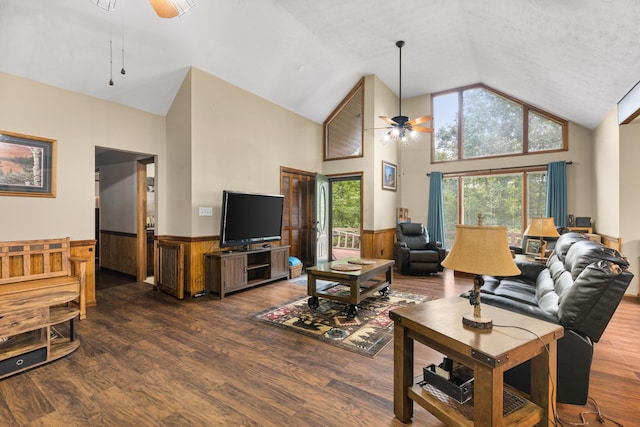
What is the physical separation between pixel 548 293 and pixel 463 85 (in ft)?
17.7

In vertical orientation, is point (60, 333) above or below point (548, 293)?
below

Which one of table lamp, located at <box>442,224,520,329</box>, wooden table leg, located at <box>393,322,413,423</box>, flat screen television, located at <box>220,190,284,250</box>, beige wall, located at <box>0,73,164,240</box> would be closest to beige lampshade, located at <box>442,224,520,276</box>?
table lamp, located at <box>442,224,520,329</box>

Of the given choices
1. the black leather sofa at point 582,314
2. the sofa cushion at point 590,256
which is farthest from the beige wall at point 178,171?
the sofa cushion at point 590,256

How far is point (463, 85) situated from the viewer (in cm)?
650

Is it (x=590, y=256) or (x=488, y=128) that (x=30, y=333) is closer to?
(x=590, y=256)

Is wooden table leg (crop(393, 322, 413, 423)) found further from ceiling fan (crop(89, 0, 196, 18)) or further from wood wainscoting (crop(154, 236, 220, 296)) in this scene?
wood wainscoting (crop(154, 236, 220, 296))

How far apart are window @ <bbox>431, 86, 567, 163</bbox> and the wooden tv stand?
Answer: 4351 millimetres

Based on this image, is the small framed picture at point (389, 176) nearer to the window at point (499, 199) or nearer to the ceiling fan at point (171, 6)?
the window at point (499, 199)

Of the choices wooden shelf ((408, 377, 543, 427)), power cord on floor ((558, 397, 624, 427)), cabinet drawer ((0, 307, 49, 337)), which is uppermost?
cabinet drawer ((0, 307, 49, 337))

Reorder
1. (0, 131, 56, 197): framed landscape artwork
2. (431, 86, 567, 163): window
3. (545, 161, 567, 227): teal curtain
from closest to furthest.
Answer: (0, 131, 56, 197): framed landscape artwork
(545, 161, 567, 227): teal curtain
(431, 86, 567, 163): window

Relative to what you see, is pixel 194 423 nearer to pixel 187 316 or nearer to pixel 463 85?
pixel 187 316

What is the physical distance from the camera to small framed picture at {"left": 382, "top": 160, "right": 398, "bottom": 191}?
21.3 feet

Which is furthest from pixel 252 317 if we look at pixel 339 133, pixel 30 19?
pixel 339 133

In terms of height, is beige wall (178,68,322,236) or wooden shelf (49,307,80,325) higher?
beige wall (178,68,322,236)
